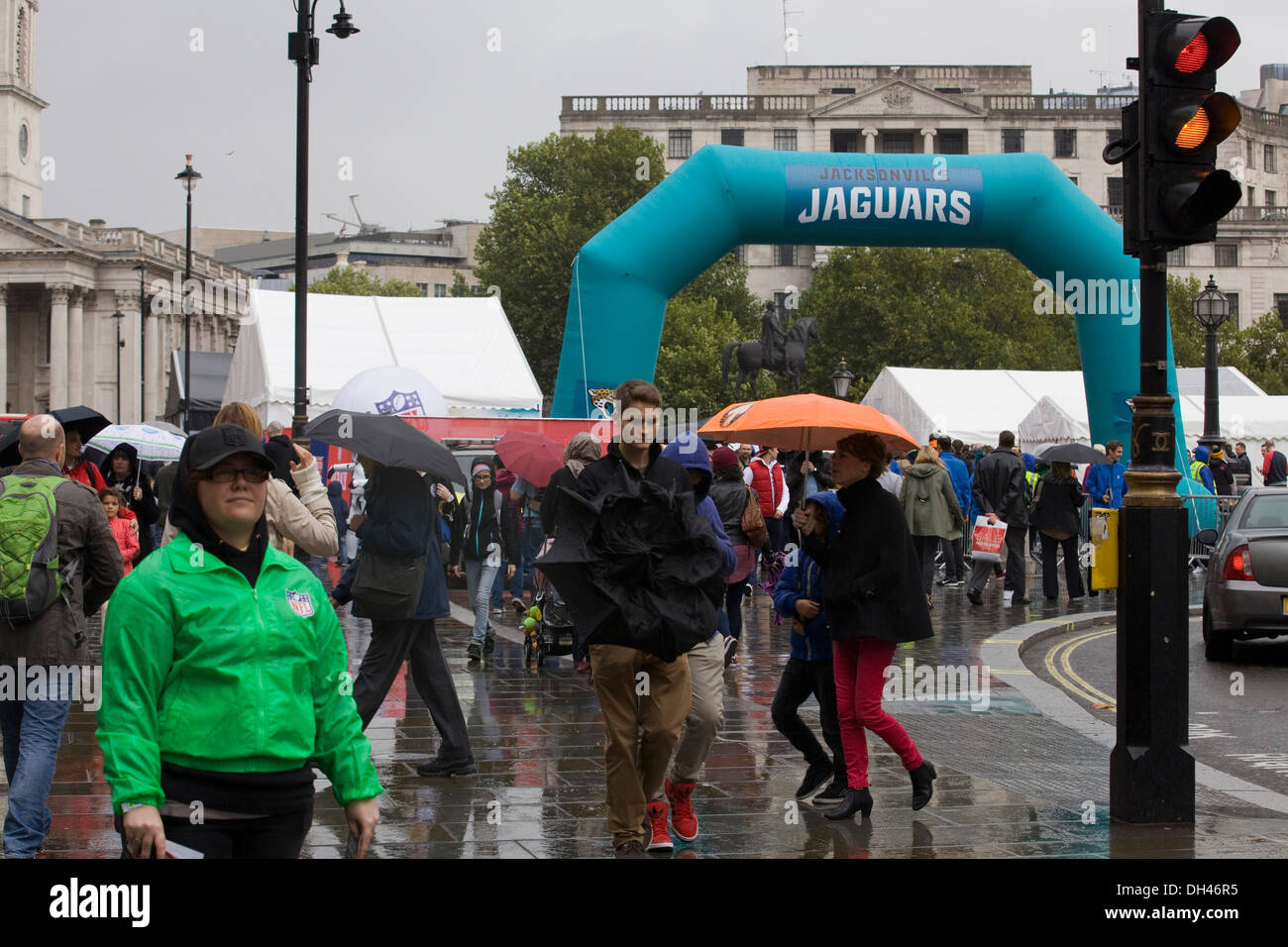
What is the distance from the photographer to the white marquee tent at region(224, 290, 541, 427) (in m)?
23.1

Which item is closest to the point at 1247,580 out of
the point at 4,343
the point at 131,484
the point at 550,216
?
the point at 131,484

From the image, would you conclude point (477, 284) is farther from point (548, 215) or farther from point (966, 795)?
point (966, 795)

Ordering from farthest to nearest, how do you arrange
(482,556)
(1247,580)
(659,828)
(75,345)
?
(75,345)
(482,556)
(1247,580)
(659,828)

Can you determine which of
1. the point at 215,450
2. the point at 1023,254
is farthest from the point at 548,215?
the point at 215,450

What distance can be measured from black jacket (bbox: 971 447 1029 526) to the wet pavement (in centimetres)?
689

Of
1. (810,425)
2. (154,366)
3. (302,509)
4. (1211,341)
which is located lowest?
(302,509)

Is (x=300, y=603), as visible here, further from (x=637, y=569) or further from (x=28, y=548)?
(x=28, y=548)

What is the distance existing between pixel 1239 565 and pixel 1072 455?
17.9ft

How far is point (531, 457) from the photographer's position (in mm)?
13891

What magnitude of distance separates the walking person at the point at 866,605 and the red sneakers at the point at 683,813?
753 mm

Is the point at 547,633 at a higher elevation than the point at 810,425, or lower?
lower

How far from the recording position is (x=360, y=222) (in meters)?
159

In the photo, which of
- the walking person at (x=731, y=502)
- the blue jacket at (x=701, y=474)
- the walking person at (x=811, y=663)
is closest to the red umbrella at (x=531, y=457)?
the walking person at (x=731, y=502)
